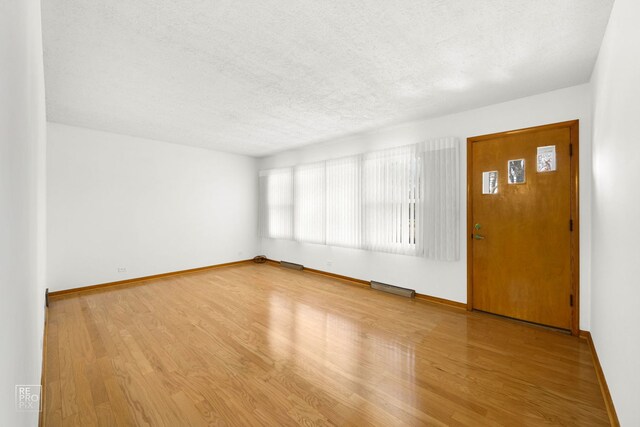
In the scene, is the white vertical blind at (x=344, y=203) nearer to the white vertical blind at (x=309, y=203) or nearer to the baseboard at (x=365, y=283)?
the white vertical blind at (x=309, y=203)

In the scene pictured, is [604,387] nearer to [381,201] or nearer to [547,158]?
[547,158]

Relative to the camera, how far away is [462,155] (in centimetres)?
381

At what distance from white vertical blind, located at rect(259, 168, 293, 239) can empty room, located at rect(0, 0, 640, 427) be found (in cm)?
79

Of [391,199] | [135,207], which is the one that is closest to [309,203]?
[391,199]

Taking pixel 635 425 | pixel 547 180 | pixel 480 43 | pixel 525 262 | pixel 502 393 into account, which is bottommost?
pixel 502 393

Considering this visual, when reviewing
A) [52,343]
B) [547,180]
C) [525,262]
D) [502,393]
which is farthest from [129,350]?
[547,180]

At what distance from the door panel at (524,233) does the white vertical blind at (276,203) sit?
12.6 feet

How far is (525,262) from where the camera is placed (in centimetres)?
331

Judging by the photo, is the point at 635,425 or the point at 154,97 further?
the point at 154,97

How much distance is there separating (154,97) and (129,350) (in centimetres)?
286

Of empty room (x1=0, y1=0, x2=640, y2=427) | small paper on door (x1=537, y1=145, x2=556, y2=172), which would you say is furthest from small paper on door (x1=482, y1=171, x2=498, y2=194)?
small paper on door (x1=537, y1=145, x2=556, y2=172)

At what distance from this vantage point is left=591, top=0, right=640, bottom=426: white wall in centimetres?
141

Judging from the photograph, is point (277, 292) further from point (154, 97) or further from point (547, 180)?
point (547, 180)

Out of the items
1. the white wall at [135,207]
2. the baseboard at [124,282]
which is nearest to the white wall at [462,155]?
the white wall at [135,207]
